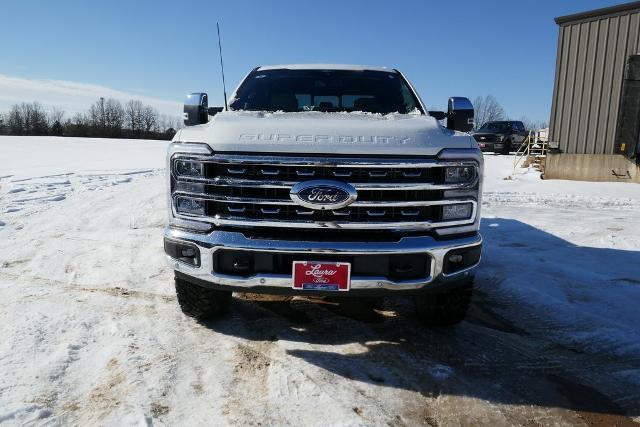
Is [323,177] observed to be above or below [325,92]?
below

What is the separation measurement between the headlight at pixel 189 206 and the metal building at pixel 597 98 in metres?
12.1

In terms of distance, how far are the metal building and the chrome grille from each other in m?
11.2

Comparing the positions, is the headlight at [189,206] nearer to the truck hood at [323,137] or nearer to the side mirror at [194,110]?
the truck hood at [323,137]

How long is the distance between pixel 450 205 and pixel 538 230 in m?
4.38

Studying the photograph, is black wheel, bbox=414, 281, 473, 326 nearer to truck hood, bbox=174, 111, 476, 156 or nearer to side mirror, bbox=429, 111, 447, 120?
truck hood, bbox=174, 111, 476, 156

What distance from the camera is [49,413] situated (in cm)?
212

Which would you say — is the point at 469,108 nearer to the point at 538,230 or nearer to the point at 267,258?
the point at 267,258

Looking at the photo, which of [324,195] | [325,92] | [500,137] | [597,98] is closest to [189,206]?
[324,195]

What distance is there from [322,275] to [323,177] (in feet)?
1.78

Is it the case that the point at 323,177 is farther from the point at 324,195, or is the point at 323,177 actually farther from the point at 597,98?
the point at 597,98

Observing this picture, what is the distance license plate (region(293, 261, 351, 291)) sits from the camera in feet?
8.16

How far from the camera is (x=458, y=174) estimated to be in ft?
Result: 8.66

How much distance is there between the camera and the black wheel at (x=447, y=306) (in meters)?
3.03

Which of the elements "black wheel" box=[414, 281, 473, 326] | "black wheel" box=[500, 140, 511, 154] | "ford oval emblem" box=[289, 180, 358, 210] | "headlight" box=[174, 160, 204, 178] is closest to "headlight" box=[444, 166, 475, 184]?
"ford oval emblem" box=[289, 180, 358, 210]
